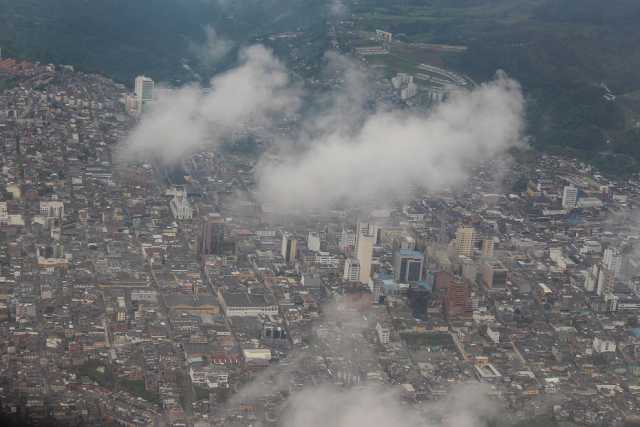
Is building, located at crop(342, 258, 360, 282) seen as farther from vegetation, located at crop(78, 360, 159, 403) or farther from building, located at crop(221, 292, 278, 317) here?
vegetation, located at crop(78, 360, 159, 403)

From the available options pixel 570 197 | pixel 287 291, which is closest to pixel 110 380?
pixel 287 291

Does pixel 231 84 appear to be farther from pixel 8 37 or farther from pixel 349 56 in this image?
pixel 8 37

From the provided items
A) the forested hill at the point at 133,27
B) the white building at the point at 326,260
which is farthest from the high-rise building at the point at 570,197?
the forested hill at the point at 133,27

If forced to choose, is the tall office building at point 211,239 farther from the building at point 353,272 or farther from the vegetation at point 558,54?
the vegetation at point 558,54

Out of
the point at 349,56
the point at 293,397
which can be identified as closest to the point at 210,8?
the point at 349,56

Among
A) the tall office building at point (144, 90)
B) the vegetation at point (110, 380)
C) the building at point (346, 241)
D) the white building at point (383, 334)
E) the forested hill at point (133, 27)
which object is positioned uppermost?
the forested hill at point (133, 27)

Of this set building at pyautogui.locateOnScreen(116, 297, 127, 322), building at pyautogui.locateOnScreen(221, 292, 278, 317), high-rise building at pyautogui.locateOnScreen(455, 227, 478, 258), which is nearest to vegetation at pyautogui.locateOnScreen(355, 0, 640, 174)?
high-rise building at pyautogui.locateOnScreen(455, 227, 478, 258)
